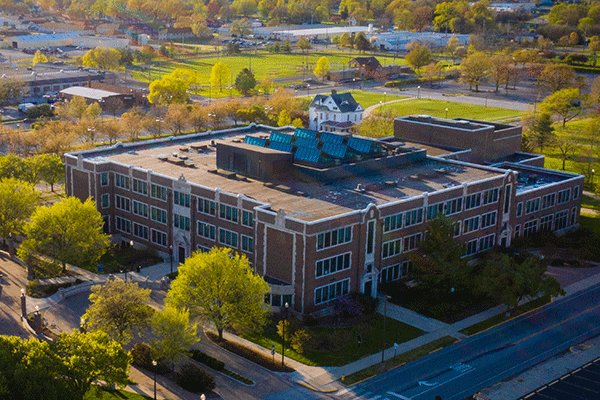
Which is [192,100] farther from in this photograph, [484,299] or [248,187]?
[484,299]

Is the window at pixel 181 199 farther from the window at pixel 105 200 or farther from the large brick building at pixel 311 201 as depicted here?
the window at pixel 105 200

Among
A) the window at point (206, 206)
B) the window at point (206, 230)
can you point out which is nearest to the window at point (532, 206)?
the window at point (206, 230)

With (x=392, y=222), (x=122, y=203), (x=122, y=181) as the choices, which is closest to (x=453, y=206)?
(x=392, y=222)

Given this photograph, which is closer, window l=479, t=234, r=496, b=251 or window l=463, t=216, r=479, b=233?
window l=463, t=216, r=479, b=233

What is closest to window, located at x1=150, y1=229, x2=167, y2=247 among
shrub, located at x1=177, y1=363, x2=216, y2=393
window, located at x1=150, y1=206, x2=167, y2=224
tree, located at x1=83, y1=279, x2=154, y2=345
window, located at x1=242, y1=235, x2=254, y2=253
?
window, located at x1=150, y1=206, x2=167, y2=224

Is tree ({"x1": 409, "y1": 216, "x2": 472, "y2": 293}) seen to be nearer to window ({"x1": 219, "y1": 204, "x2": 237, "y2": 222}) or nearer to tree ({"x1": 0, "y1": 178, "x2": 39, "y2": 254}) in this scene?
window ({"x1": 219, "y1": 204, "x2": 237, "y2": 222})
